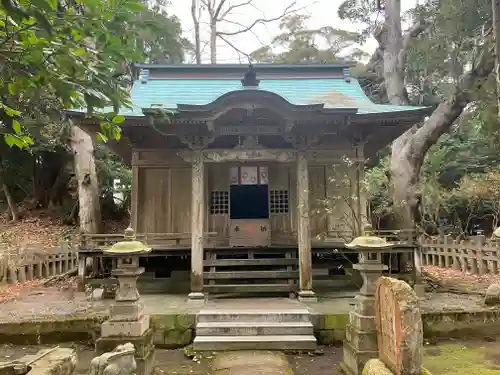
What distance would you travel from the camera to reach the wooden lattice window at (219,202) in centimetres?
1042

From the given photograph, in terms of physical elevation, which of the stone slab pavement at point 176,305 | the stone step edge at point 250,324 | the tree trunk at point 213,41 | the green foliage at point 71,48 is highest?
the tree trunk at point 213,41

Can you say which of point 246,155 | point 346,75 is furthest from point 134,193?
point 346,75

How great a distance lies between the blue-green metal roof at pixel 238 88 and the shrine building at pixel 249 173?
2.4 inches

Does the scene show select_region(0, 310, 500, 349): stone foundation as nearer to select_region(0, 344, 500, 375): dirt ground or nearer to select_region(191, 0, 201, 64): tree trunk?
select_region(0, 344, 500, 375): dirt ground

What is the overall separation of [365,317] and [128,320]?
3223mm

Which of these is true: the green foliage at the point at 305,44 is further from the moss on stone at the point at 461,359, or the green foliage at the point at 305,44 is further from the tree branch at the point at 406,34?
the moss on stone at the point at 461,359

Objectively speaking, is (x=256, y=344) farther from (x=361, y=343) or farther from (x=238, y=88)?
(x=238, y=88)

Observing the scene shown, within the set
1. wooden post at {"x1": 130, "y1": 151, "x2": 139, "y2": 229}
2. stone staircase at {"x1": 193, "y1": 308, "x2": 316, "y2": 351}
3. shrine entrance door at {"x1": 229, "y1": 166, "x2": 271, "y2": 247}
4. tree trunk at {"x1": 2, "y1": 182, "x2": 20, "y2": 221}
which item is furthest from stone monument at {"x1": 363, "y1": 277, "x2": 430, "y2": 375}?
tree trunk at {"x1": 2, "y1": 182, "x2": 20, "y2": 221}

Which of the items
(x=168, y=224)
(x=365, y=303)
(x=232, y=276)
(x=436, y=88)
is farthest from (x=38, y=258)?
(x=436, y=88)

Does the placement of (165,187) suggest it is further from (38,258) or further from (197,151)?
(38,258)

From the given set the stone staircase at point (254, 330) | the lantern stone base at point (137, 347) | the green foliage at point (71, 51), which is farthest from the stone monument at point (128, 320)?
the green foliage at point (71, 51)

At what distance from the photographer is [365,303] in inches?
211

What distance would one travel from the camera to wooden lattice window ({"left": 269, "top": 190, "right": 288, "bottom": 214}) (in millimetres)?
10398

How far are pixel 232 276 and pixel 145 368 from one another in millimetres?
3607
